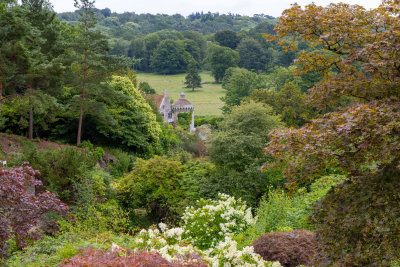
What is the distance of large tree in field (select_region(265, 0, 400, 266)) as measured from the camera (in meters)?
4.45

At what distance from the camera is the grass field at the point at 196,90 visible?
59.4 metres

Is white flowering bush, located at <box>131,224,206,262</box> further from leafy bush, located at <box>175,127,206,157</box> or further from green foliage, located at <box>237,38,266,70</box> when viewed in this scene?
green foliage, located at <box>237,38,266,70</box>

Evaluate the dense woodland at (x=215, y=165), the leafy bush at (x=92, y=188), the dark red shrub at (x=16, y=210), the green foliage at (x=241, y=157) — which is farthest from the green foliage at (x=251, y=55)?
the dark red shrub at (x=16, y=210)

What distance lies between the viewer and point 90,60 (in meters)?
21.6

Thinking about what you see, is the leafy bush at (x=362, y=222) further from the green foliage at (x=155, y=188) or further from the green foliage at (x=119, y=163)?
the green foliage at (x=119, y=163)

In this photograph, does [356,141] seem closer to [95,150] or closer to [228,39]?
[95,150]

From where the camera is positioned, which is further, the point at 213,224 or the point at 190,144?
the point at 190,144

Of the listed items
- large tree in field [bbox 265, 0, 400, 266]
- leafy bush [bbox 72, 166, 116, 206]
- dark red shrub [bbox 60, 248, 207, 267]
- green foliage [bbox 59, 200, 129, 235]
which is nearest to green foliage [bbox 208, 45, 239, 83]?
leafy bush [bbox 72, 166, 116, 206]

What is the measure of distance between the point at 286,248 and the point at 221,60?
2834 inches

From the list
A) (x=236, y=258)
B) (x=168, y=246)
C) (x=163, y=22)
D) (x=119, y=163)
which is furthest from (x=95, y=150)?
(x=163, y=22)

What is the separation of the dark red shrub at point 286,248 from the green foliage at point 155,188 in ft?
26.4

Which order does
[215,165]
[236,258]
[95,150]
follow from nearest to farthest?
[236,258], [215,165], [95,150]

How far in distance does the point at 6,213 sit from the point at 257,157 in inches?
479

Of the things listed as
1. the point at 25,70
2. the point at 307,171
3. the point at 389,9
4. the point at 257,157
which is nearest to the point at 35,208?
the point at 307,171
